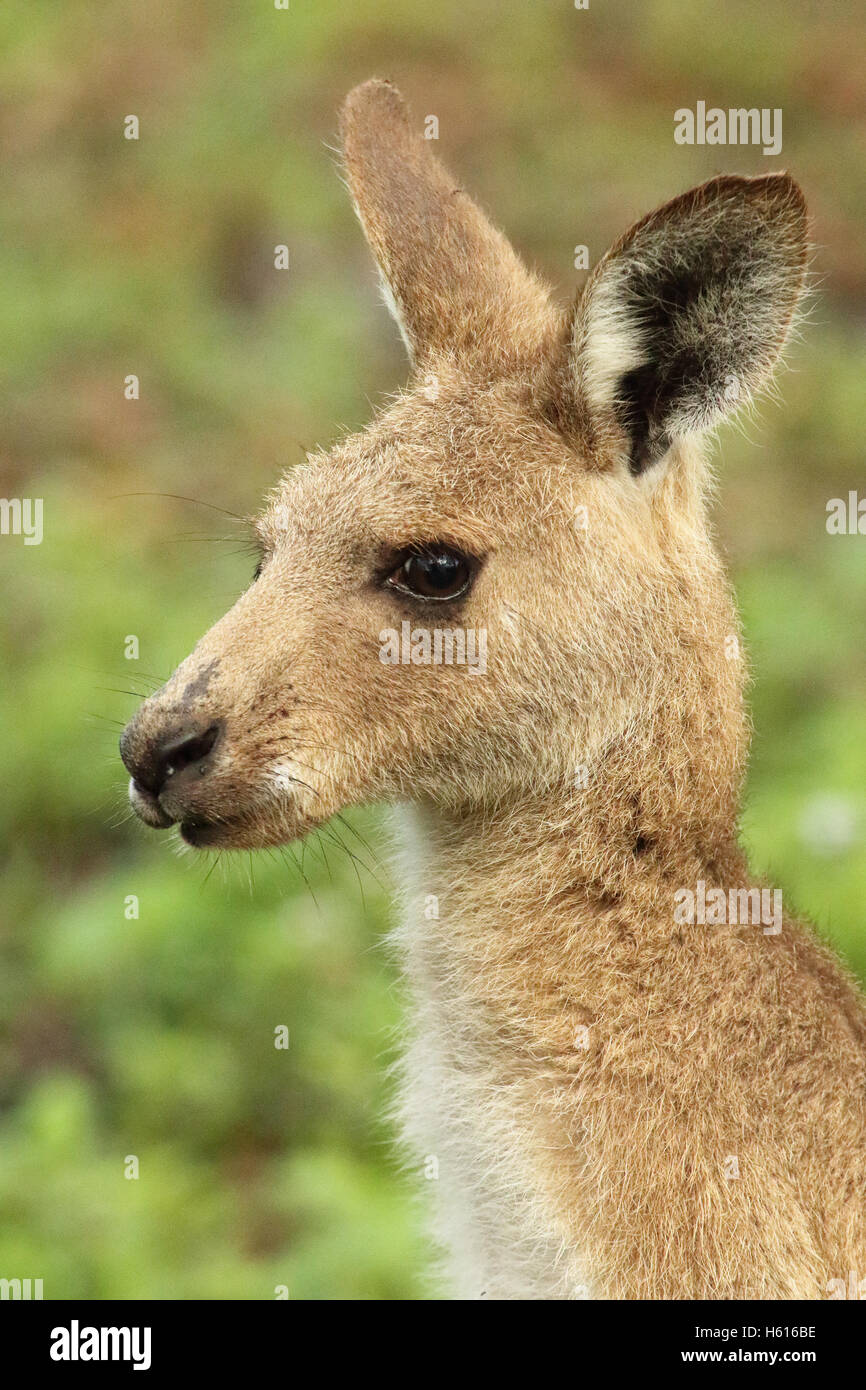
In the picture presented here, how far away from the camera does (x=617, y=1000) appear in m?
4.94

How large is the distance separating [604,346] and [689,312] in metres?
0.25

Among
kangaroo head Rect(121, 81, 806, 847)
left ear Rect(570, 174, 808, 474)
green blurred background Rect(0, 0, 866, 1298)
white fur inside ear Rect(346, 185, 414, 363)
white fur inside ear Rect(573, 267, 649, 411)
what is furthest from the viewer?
green blurred background Rect(0, 0, 866, 1298)

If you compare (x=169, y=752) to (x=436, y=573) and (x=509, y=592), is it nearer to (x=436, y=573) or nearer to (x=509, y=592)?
(x=436, y=573)

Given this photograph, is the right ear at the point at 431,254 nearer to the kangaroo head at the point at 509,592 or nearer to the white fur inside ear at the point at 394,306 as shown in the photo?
the white fur inside ear at the point at 394,306

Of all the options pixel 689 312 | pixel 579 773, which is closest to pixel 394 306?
pixel 689 312

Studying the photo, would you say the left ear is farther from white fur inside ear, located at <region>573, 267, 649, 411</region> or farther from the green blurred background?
the green blurred background

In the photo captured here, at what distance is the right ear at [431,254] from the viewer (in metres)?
5.60

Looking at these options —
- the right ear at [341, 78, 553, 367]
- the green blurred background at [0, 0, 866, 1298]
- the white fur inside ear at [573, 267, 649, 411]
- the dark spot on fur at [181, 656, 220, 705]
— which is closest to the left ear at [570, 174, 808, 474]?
Answer: the white fur inside ear at [573, 267, 649, 411]

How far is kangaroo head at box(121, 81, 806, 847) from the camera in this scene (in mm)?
4887

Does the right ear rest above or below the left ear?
above

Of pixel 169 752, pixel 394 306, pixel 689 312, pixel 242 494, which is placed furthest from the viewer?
pixel 242 494

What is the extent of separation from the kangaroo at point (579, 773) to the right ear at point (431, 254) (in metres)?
0.27

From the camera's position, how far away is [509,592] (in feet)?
16.7
